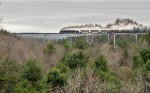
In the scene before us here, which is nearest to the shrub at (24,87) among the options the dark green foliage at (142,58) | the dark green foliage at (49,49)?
the dark green foliage at (142,58)

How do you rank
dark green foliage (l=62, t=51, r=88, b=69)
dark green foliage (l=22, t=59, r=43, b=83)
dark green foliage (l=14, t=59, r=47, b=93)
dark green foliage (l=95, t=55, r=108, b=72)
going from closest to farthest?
1. dark green foliage (l=14, t=59, r=47, b=93)
2. dark green foliage (l=22, t=59, r=43, b=83)
3. dark green foliage (l=95, t=55, r=108, b=72)
4. dark green foliage (l=62, t=51, r=88, b=69)

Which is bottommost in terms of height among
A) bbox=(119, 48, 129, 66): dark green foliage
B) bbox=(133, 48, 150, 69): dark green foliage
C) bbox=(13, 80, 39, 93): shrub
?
bbox=(119, 48, 129, 66): dark green foliage

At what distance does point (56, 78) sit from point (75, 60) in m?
7.63

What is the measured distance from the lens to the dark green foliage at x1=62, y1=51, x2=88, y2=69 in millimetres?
30891

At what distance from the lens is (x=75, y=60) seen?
31141mm

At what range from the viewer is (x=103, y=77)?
24797mm

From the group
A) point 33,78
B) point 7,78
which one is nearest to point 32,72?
point 33,78

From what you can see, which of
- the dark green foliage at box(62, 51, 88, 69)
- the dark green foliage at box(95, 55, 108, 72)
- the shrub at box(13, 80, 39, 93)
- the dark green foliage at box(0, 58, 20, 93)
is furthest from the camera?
the dark green foliage at box(62, 51, 88, 69)

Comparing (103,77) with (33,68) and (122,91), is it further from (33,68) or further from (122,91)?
(122,91)

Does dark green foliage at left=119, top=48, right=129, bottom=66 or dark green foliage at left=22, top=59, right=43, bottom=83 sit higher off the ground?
dark green foliage at left=22, top=59, right=43, bottom=83

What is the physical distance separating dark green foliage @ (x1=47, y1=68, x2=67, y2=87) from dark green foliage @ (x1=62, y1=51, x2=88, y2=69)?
262 inches

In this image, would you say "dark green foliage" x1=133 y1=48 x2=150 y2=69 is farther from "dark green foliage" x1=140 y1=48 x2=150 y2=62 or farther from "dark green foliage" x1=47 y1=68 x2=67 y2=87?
"dark green foliage" x1=47 y1=68 x2=67 y2=87

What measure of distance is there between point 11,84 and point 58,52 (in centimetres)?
2209

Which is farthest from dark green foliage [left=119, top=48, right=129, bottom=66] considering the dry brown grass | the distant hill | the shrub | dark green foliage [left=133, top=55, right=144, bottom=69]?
the distant hill
